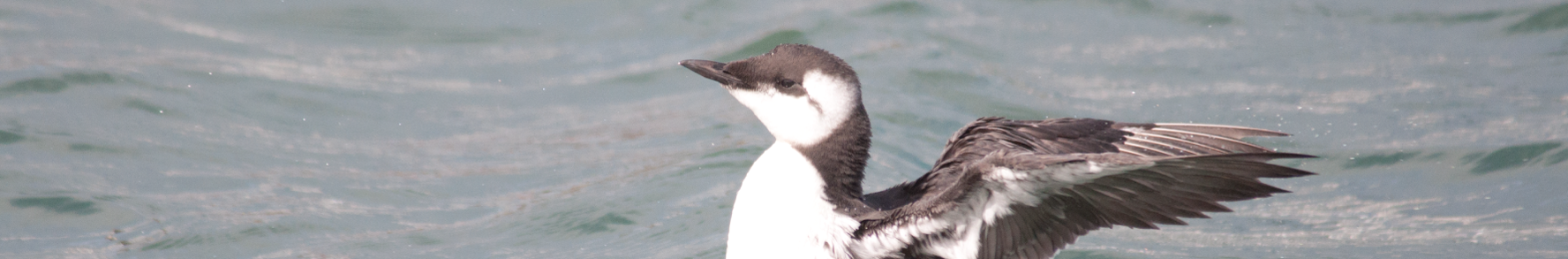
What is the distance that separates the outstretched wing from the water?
2036 mm

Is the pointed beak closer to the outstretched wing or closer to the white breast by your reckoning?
the white breast

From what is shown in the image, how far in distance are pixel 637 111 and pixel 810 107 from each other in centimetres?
486

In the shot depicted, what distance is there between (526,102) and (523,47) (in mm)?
1231

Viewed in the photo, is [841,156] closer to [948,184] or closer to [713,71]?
[948,184]

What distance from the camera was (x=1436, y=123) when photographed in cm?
899

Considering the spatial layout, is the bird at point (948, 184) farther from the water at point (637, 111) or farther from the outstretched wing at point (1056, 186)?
the water at point (637, 111)

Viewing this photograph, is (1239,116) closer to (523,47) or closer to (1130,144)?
(1130,144)

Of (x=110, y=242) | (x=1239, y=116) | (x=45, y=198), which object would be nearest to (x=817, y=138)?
(x=110, y=242)

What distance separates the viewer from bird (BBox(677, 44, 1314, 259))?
404cm

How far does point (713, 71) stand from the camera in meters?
5.14

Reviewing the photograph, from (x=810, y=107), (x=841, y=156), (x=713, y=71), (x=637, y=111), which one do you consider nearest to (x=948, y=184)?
(x=841, y=156)

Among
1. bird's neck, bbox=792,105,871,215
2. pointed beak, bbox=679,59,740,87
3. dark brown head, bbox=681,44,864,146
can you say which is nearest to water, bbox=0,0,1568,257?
pointed beak, bbox=679,59,740,87

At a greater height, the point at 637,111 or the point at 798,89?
the point at 637,111

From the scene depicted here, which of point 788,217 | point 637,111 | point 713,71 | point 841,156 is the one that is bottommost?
point 788,217
